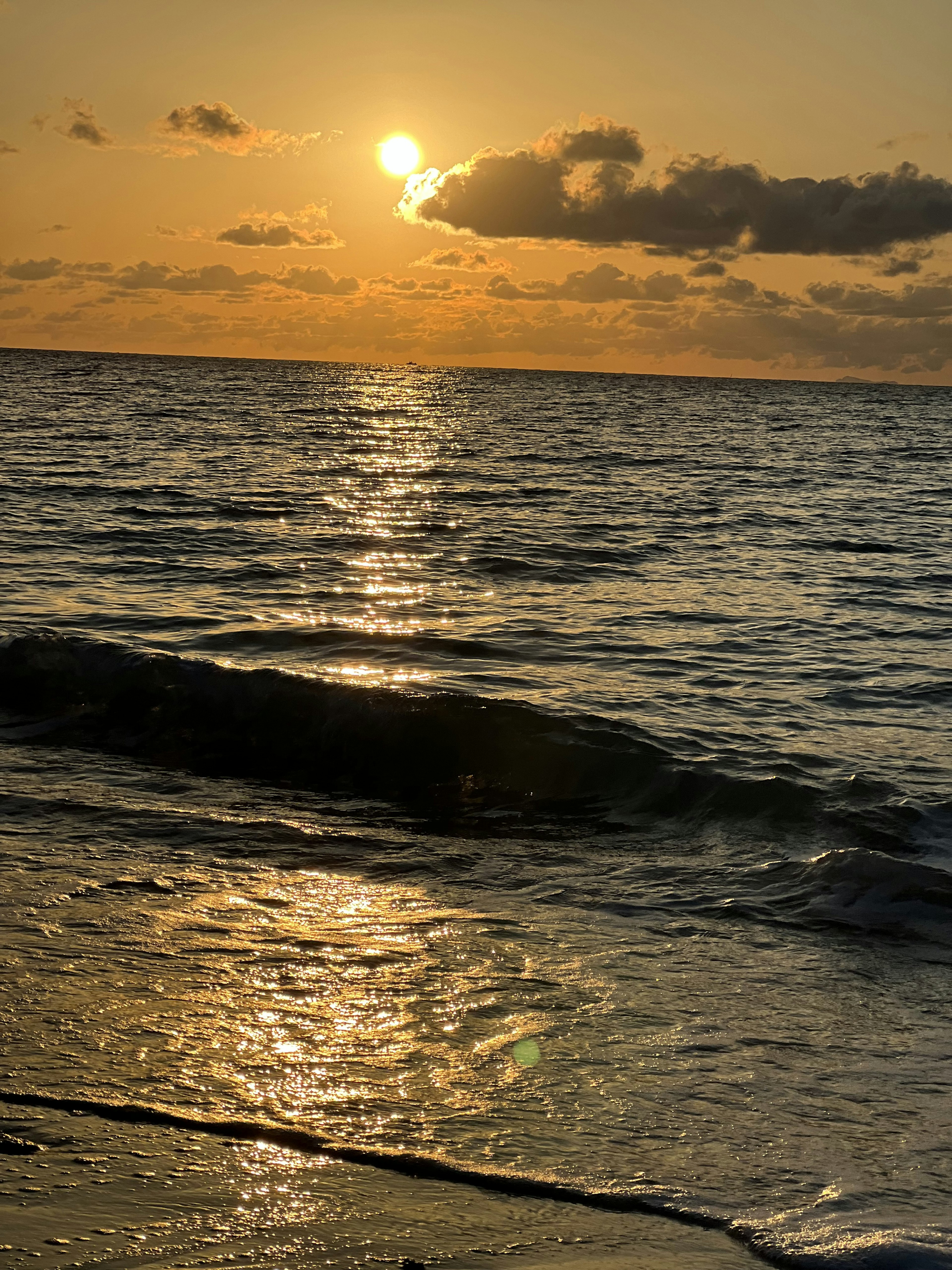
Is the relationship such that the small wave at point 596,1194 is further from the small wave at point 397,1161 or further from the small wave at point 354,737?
the small wave at point 354,737

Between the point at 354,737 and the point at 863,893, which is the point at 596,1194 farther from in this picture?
the point at 354,737

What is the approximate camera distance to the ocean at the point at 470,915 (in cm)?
384

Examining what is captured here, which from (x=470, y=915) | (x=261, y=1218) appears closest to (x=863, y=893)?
(x=470, y=915)

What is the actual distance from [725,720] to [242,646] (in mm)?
5772

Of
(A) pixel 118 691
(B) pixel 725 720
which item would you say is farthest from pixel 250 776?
(B) pixel 725 720

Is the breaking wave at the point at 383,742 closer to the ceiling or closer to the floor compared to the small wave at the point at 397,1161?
closer to the ceiling

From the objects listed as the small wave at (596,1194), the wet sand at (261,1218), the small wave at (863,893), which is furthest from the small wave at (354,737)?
the wet sand at (261,1218)

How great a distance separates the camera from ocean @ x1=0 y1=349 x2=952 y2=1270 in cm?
384

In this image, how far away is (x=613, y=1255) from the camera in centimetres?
357

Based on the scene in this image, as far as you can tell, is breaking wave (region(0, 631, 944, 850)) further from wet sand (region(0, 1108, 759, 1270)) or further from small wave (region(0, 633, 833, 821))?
wet sand (region(0, 1108, 759, 1270))

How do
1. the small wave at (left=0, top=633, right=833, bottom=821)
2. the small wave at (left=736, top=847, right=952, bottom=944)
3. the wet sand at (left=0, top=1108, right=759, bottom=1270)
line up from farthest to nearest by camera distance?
the small wave at (left=0, top=633, right=833, bottom=821) → the small wave at (left=736, top=847, right=952, bottom=944) → the wet sand at (left=0, top=1108, right=759, bottom=1270)

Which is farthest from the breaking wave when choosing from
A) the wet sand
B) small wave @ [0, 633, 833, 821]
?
the wet sand

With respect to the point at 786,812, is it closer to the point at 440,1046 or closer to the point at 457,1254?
the point at 440,1046

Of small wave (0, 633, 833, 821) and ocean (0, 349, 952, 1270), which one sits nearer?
ocean (0, 349, 952, 1270)
